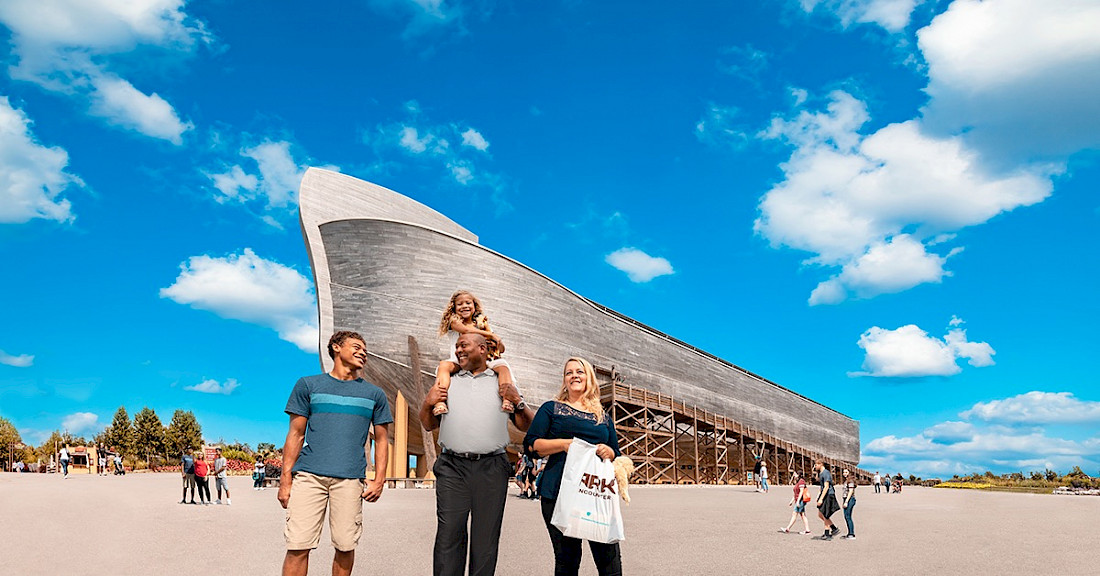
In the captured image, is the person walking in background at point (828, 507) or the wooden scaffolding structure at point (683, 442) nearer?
the person walking in background at point (828, 507)

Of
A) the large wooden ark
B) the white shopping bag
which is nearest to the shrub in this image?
the large wooden ark

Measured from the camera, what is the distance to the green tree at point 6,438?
180ft

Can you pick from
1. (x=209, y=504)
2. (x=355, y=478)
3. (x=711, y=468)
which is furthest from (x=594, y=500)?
(x=711, y=468)

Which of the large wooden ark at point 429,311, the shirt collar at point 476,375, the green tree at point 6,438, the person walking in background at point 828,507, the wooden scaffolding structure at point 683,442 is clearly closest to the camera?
the shirt collar at point 476,375

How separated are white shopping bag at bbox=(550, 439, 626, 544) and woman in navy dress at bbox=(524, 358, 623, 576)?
0.08 metres

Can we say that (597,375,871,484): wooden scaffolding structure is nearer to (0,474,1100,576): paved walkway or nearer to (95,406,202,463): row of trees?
(0,474,1100,576): paved walkway

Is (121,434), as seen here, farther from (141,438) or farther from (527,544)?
(527,544)

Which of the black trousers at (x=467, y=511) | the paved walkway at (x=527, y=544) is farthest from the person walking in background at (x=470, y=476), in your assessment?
the paved walkway at (x=527, y=544)

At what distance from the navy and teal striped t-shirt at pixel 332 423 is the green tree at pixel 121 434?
6905 centimetres

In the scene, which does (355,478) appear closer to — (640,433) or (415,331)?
(415,331)

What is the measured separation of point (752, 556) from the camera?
Answer: 8.65 meters

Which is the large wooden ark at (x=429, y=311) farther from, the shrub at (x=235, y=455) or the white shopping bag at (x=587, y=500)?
the shrub at (x=235, y=455)

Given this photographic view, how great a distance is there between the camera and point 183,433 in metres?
68.2

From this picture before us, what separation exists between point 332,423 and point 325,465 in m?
0.24
